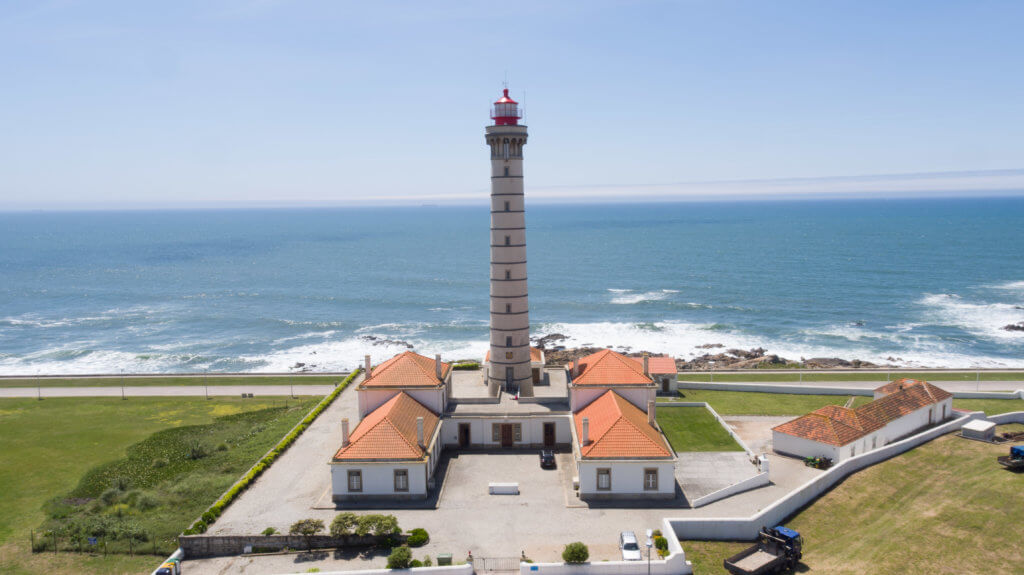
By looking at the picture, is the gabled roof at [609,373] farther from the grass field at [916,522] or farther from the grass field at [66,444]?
the grass field at [66,444]

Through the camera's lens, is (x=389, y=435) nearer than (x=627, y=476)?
No

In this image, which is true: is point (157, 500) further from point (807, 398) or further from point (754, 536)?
point (807, 398)

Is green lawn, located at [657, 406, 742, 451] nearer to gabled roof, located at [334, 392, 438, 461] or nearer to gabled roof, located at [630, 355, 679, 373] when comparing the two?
gabled roof, located at [630, 355, 679, 373]

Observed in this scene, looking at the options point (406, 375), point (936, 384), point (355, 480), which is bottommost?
point (936, 384)

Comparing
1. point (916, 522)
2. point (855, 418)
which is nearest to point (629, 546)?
point (916, 522)

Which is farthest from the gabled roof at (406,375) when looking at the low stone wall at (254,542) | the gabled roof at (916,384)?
the gabled roof at (916,384)

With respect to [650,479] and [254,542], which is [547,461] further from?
[254,542]

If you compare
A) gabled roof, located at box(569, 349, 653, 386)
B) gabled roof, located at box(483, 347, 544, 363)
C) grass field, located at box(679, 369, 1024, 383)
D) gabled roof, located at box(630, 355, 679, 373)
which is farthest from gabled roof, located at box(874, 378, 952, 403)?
gabled roof, located at box(483, 347, 544, 363)
